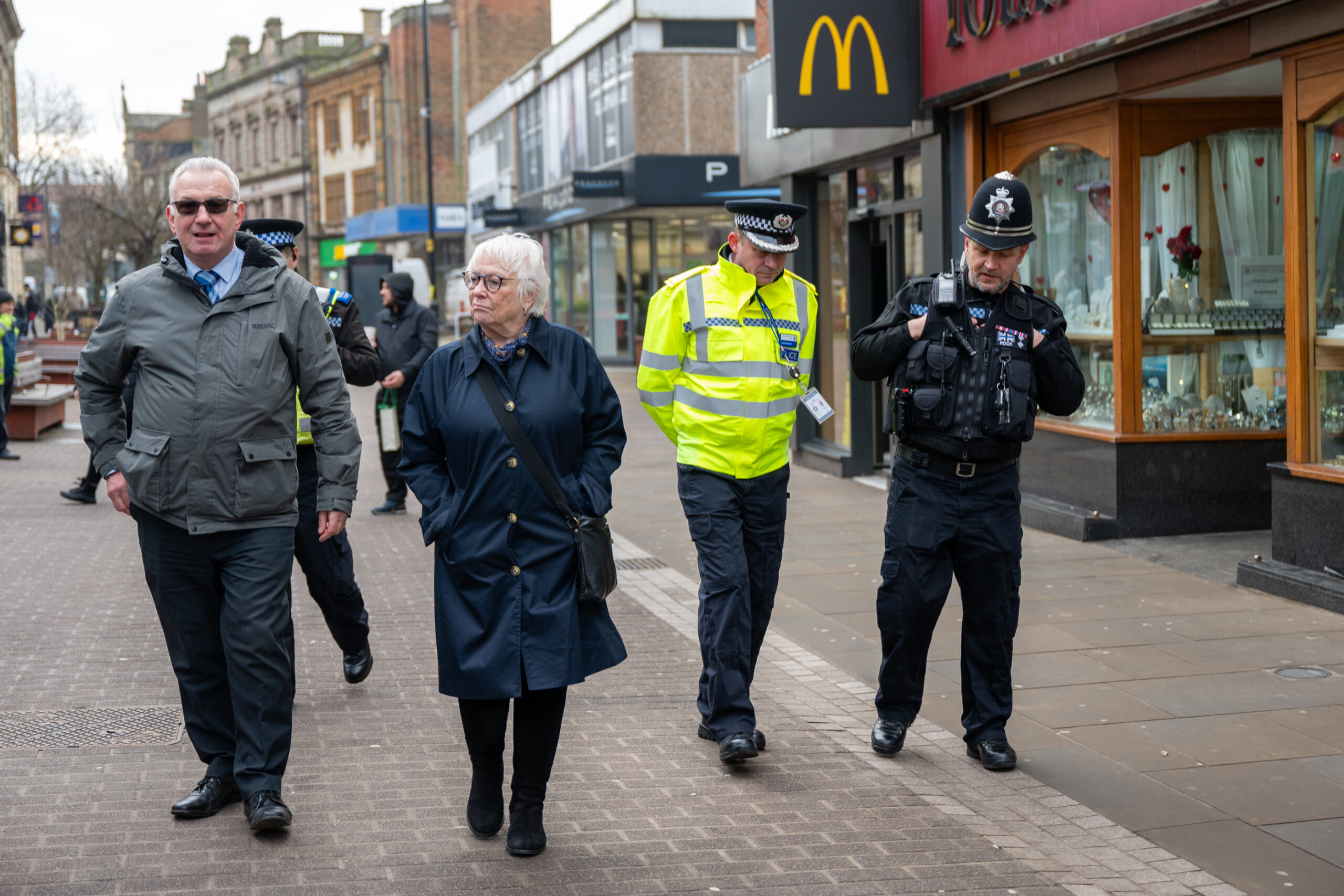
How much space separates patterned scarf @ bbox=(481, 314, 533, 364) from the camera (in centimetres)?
432

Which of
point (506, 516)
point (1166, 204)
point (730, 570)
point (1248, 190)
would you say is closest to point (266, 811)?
point (506, 516)

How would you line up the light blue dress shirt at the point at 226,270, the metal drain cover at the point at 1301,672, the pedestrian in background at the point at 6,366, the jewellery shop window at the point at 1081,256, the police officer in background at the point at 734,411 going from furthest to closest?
the pedestrian in background at the point at 6,366, the jewellery shop window at the point at 1081,256, the metal drain cover at the point at 1301,672, the police officer in background at the point at 734,411, the light blue dress shirt at the point at 226,270

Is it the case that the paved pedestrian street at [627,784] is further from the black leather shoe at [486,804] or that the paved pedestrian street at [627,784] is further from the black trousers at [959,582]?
the black trousers at [959,582]

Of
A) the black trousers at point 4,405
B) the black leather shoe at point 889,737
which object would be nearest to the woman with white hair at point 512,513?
the black leather shoe at point 889,737

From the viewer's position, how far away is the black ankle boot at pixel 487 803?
4.43 m

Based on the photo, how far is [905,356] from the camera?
17.2ft

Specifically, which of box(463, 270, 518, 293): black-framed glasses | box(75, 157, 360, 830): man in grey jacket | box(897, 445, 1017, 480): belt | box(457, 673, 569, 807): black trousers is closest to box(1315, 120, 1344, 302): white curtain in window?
box(897, 445, 1017, 480): belt

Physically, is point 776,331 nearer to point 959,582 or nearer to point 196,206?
point 959,582

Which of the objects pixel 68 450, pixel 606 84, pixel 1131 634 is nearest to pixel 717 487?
pixel 1131 634

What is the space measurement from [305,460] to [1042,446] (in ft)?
20.3

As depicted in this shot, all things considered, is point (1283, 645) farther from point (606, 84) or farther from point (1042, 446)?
point (606, 84)

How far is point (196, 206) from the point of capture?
447cm

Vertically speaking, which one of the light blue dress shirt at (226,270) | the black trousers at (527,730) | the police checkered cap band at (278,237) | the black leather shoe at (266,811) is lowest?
the black leather shoe at (266,811)

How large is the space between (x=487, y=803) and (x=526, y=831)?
0.64 feet
